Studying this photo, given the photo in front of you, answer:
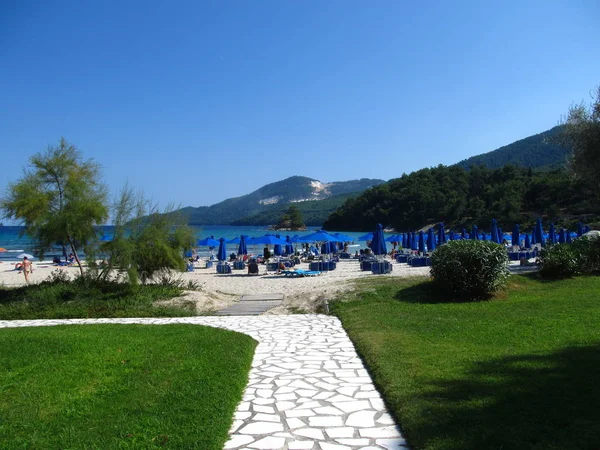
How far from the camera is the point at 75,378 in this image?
5.18 meters

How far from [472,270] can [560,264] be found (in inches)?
149

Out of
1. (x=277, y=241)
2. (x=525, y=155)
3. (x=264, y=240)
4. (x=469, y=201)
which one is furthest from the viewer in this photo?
(x=525, y=155)

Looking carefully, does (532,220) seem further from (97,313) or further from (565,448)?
(565,448)

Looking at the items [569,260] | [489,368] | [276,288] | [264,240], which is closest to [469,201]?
[264,240]

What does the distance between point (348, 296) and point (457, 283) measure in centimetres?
247

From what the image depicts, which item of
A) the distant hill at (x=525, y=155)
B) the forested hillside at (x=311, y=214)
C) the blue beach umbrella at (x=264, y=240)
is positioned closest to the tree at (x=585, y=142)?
the blue beach umbrella at (x=264, y=240)

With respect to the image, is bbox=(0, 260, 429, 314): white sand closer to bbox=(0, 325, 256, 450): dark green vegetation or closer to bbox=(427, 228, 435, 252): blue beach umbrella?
bbox=(427, 228, 435, 252): blue beach umbrella

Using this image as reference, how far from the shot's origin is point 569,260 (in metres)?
12.6

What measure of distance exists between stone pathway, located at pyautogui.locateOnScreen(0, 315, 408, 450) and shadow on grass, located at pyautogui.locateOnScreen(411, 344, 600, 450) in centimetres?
44

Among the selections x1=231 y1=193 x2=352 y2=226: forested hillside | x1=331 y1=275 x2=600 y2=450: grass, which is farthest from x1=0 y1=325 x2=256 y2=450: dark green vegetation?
x1=231 y1=193 x2=352 y2=226: forested hillside

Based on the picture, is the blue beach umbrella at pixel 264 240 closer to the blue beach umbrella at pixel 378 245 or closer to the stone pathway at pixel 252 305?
the blue beach umbrella at pixel 378 245

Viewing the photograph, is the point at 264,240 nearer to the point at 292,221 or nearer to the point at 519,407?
the point at 519,407

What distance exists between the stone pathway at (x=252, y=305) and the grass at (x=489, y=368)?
7.85 feet

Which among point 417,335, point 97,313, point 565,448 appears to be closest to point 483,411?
point 565,448
